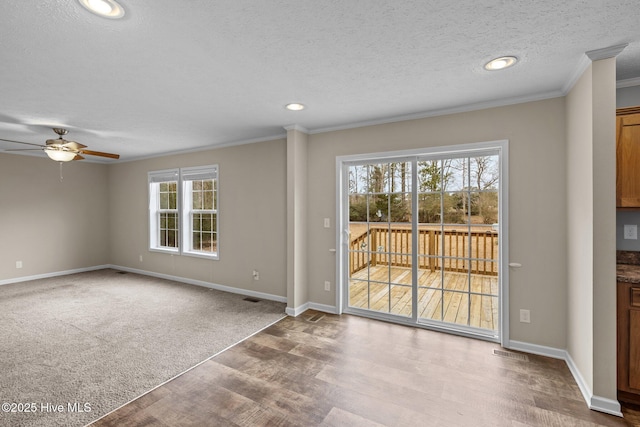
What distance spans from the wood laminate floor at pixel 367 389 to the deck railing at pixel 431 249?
785 millimetres

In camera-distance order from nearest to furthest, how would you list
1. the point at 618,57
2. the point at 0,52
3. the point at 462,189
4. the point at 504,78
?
the point at 0,52, the point at 618,57, the point at 504,78, the point at 462,189

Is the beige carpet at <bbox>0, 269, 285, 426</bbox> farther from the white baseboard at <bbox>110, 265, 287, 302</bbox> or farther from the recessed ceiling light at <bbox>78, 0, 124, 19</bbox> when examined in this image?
the recessed ceiling light at <bbox>78, 0, 124, 19</bbox>

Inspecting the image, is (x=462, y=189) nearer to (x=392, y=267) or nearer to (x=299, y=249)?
(x=392, y=267)

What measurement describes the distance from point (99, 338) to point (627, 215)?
5.04 meters

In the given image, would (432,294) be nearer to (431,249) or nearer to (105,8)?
(431,249)

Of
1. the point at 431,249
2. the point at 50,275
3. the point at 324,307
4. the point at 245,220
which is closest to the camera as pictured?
the point at 431,249

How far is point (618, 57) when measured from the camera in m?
2.08

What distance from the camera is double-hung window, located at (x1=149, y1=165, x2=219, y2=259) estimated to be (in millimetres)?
5148

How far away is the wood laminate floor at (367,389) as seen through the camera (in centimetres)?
194

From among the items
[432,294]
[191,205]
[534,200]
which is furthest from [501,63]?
[191,205]

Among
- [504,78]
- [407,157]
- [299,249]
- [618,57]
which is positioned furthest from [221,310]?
[618,57]

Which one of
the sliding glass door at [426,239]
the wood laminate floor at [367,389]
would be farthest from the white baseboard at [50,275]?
the sliding glass door at [426,239]

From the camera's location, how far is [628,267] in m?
2.30

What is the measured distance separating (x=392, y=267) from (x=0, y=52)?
12.4ft
